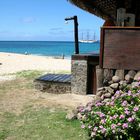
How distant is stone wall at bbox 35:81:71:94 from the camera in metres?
10.1

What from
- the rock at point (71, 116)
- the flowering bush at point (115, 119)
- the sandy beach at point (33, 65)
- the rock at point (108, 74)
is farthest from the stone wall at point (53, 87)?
the sandy beach at point (33, 65)

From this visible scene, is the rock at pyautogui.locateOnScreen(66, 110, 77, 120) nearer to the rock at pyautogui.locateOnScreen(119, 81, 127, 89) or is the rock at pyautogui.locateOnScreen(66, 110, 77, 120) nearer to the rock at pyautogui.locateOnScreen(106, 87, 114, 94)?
the rock at pyautogui.locateOnScreen(106, 87, 114, 94)

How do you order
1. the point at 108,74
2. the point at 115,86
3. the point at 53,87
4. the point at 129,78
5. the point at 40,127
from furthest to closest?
the point at 53,87, the point at 108,74, the point at 115,86, the point at 129,78, the point at 40,127

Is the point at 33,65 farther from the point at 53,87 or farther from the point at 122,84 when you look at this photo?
the point at 122,84

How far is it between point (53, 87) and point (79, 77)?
0.98 meters

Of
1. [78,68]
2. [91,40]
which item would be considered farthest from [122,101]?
[91,40]

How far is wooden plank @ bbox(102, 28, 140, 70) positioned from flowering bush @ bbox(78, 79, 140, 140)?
182 cm

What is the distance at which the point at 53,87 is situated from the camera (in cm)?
1034

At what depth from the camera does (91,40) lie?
154500 millimetres

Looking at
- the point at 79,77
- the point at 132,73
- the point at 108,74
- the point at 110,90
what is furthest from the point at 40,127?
the point at 79,77

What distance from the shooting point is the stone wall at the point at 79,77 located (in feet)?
31.6

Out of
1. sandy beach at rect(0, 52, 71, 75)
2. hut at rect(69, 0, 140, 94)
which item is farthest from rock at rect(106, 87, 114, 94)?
sandy beach at rect(0, 52, 71, 75)

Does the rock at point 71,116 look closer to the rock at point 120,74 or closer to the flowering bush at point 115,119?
the flowering bush at point 115,119

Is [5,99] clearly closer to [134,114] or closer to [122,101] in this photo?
[122,101]
